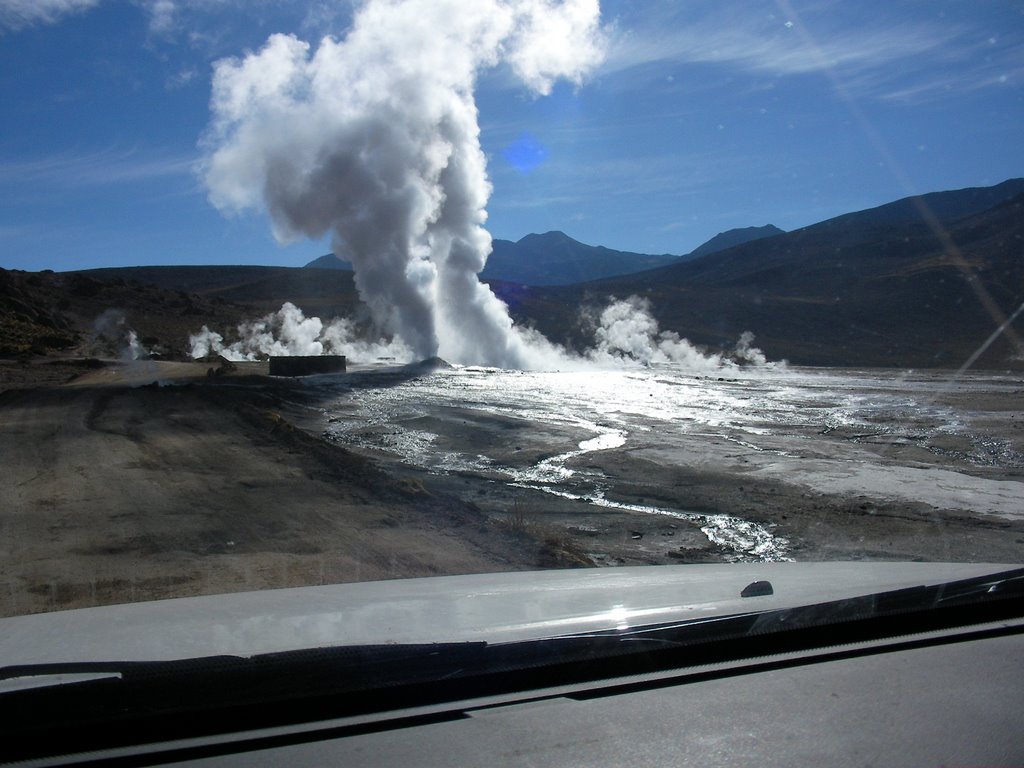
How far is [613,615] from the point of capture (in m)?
3.00

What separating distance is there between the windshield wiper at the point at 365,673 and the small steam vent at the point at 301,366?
3127cm

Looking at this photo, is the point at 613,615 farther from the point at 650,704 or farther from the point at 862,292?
the point at 862,292

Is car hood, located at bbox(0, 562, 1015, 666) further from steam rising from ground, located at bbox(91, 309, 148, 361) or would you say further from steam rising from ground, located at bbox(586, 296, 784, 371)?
steam rising from ground, located at bbox(586, 296, 784, 371)

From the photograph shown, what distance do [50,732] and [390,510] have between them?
7.68m

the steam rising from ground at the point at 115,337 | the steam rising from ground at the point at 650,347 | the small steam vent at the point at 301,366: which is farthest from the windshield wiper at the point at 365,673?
the steam rising from ground at the point at 650,347

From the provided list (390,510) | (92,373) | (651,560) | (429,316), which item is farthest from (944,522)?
(429,316)

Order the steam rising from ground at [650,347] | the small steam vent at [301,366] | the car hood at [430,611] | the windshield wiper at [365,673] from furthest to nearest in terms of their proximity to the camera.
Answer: the steam rising from ground at [650,347]
the small steam vent at [301,366]
the car hood at [430,611]
the windshield wiper at [365,673]

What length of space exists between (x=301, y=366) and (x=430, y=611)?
3106 centimetres

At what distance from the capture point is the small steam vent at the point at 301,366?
1299 inches

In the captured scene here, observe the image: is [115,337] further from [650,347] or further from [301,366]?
[650,347]

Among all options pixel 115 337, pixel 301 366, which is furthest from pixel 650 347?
pixel 301 366

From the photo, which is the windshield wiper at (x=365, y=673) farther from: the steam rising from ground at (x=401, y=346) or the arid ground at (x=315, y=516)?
the steam rising from ground at (x=401, y=346)

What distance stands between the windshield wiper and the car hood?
10 centimetres

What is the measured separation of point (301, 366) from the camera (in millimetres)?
33344
